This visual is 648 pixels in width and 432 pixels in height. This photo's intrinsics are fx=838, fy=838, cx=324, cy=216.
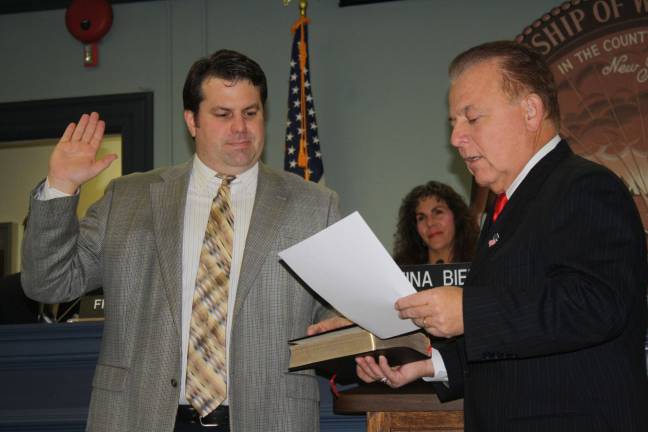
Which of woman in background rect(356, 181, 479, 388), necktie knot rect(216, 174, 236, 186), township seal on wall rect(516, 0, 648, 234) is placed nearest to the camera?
necktie knot rect(216, 174, 236, 186)

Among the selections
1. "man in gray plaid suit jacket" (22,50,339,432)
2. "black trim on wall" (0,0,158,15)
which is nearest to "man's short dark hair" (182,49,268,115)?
"man in gray plaid suit jacket" (22,50,339,432)

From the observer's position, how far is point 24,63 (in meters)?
6.07

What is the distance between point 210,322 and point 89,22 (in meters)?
4.35

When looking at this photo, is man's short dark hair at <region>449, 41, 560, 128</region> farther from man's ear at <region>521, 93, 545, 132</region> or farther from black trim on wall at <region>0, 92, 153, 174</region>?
black trim on wall at <region>0, 92, 153, 174</region>

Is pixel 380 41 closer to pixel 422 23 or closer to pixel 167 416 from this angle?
pixel 422 23

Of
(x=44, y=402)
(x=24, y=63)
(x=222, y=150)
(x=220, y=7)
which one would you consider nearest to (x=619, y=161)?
(x=220, y=7)

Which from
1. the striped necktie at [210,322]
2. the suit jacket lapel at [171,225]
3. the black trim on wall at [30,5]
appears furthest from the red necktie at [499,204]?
the black trim on wall at [30,5]

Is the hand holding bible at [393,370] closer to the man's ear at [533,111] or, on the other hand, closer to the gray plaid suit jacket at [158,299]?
the gray plaid suit jacket at [158,299]

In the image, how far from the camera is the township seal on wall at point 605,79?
511cm

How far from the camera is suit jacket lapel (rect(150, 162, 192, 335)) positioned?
2.10 meters

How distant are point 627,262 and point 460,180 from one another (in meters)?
3.92

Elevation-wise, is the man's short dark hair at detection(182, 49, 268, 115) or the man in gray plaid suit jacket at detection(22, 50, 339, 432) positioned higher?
the man's short dark hair at detection(182, 49, 268, 115)

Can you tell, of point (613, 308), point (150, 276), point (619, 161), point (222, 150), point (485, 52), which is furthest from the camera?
point (619, 161)

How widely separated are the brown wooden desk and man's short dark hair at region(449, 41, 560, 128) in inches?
30.1
